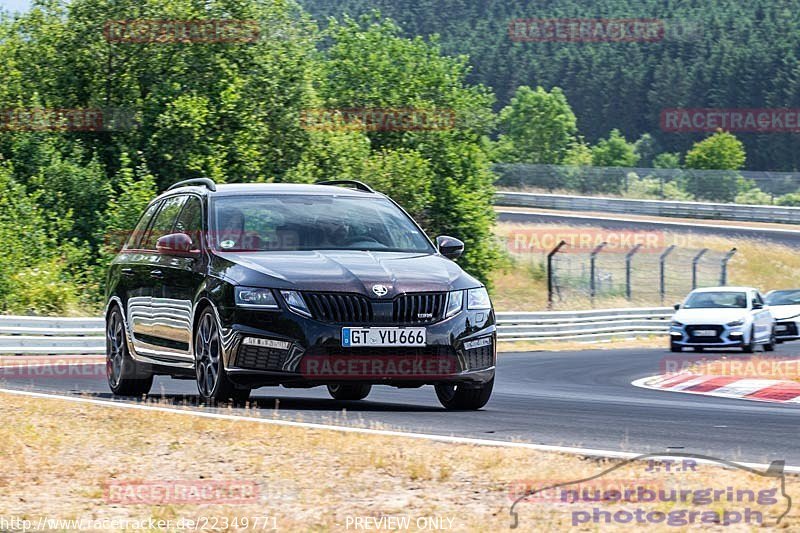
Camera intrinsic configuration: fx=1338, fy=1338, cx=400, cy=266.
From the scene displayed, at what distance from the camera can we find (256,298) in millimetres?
9617

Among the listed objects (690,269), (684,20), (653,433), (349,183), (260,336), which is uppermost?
(684,20)

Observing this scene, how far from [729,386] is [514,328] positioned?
14.2 meters

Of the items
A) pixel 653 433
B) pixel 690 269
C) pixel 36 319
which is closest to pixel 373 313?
pixel 653 433

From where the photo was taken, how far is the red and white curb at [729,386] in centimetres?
1422

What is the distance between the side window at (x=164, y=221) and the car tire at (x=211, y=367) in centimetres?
164

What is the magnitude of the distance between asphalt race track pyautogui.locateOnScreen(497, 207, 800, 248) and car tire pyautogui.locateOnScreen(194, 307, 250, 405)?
5104 centimetres

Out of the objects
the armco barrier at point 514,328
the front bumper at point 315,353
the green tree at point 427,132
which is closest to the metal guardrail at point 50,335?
the armco barrier at point 514,328

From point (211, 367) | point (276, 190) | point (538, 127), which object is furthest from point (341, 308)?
point (538, 127)

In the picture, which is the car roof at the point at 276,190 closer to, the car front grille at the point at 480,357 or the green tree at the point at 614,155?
the car front grille at the point at 480,357

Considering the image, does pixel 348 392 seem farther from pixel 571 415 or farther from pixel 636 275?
pixel 636 275

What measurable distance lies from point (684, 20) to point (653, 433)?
13826cm

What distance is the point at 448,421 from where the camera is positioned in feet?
31.7

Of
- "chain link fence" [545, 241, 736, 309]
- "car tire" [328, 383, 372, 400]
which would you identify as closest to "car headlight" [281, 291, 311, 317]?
"car tire" [328, 383, 372, 400]

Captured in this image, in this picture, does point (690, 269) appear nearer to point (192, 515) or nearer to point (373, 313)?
point (373, 313)
